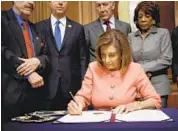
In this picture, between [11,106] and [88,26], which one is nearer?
[11,106]

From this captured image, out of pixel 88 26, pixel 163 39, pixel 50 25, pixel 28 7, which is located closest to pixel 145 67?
pixel 163 39

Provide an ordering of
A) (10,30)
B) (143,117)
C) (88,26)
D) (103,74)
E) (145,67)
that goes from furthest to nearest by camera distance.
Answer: (88,26) < (145,67) < (10,30) < (103,74) < (143,117)

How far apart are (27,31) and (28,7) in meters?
0.12

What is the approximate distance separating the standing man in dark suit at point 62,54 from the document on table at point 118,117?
0.65 m

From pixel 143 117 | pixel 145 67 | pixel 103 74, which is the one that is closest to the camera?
pixel 143 117

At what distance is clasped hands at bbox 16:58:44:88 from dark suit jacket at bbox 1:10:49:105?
0.02 metres

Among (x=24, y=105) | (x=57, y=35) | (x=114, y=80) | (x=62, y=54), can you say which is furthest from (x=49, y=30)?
(x=114, y=80)

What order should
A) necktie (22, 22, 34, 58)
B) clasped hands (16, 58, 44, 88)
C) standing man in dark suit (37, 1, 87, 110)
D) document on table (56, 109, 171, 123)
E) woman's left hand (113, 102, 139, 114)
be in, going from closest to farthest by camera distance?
document on table (56, 109, 171, 123), woman's left hand (113, 102, 139, 114), clasped hands (16, 58, 44, 88), necktie (22, 22, 34, 58), standing man in dark suit (37, 1, 87, 110)

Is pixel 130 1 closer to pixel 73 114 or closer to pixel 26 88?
pixel 26 88

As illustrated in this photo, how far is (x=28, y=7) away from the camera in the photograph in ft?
5.34

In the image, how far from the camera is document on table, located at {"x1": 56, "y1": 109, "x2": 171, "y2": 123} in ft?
3.51

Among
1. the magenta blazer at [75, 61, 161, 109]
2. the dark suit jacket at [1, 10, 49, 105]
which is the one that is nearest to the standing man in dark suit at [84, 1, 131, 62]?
the dark suit jacket at [1, 10, 49, 105]

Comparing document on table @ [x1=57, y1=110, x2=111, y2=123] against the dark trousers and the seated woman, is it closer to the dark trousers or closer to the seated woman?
the seated woman

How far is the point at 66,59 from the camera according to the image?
184 cm
